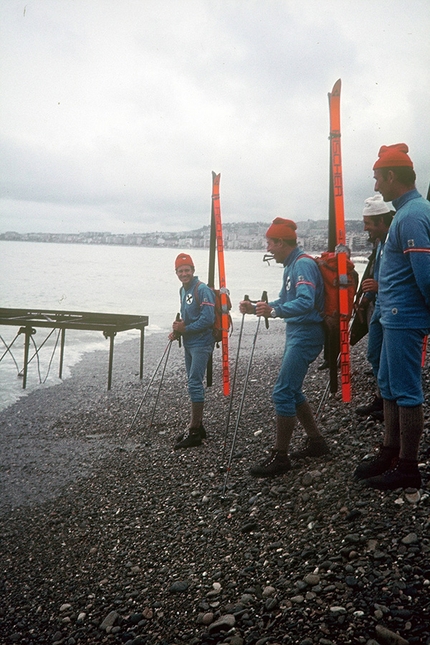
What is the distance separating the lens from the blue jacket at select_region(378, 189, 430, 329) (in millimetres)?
3926

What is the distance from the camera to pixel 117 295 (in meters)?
65.0

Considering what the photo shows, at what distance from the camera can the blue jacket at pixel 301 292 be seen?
4.96m

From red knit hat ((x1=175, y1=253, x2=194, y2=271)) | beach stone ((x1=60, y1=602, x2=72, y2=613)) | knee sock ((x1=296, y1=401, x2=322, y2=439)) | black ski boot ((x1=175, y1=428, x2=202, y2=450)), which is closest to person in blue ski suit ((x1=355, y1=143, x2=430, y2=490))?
knee sock ((x1=296, y1=401, x2=322, y2=439))

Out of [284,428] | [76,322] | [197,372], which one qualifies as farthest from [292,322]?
[76,322]

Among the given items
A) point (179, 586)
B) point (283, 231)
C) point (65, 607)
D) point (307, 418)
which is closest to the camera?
point (179, 586)

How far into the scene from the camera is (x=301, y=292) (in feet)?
16.4

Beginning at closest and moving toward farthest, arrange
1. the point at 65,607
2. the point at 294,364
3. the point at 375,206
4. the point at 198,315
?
the point at 65,607 < the point at 294,364 < the point at 375,206 < the point at 198,315

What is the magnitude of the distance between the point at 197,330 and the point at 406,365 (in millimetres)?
3622

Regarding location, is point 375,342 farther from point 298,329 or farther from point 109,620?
point 109,620

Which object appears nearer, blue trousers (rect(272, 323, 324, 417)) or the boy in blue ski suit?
blue trousers (rect(272, 323, 324, 417))

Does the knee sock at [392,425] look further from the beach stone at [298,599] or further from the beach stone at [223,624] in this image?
the beach stone at [223,624]

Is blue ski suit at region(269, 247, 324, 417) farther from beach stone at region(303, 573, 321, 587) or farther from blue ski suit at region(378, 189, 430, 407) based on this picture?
beach stone at region(303, 573, 321, 587)

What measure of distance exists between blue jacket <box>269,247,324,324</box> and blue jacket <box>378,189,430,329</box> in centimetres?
83

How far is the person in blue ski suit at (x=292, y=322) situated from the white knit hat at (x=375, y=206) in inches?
50.4
